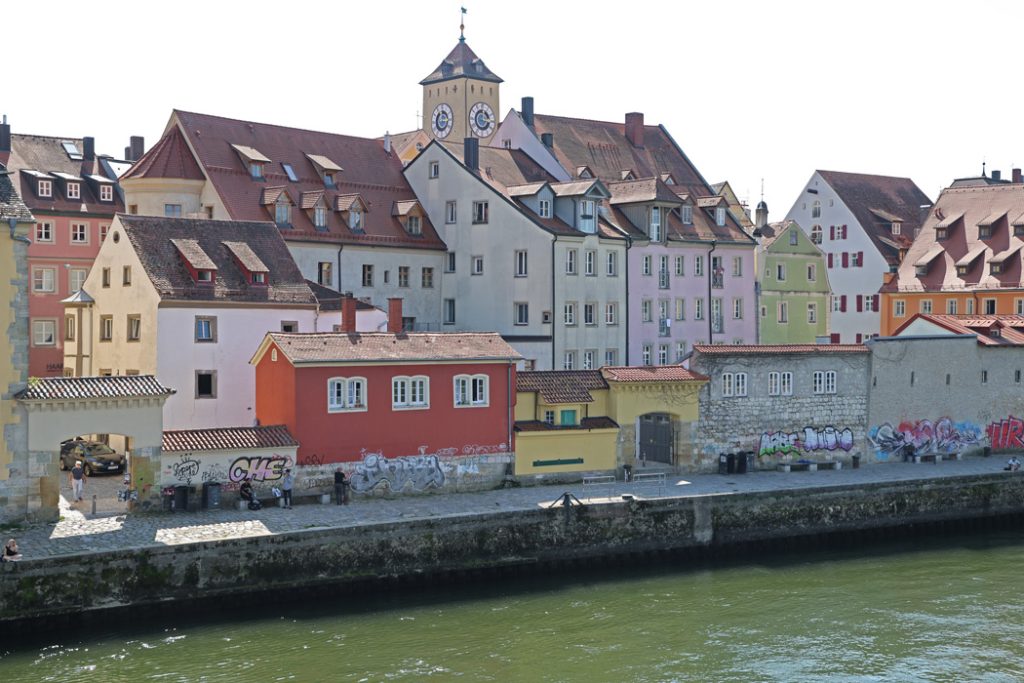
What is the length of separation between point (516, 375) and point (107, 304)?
17.0m

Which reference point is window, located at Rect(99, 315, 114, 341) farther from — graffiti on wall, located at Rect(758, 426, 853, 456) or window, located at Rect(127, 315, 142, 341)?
graffiti on wall, located at Rect(758, 426, 853, 456)

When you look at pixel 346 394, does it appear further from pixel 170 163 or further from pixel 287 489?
pixel 170 163

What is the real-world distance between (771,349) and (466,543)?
19.2m

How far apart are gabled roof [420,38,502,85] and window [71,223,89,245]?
1479 inches

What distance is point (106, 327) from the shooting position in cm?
5284

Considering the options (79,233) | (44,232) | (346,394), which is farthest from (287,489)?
(79,233)

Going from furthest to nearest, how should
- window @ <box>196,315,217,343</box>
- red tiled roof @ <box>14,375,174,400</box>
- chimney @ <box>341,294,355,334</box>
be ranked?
window @ <box>196,315,217,343</box> < chimney @ <box>341,294,355,334</box> < red tiled roof @ <box>14,375,174,400</box>

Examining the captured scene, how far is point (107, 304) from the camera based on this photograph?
52.5m

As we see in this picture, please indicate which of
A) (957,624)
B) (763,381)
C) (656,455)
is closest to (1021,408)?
(763,381)

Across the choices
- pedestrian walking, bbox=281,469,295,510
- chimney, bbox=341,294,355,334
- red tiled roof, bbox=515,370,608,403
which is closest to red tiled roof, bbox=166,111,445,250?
chimney, bbox=341,294,355,334

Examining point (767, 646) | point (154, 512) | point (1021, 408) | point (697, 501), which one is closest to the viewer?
point (767, 646)

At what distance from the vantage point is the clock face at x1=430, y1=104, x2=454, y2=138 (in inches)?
4050

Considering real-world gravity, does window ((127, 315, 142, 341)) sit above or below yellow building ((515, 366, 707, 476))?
above

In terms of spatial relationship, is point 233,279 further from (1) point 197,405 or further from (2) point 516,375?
(2) point 516,375
